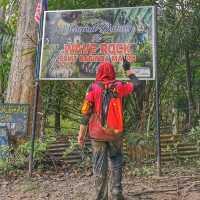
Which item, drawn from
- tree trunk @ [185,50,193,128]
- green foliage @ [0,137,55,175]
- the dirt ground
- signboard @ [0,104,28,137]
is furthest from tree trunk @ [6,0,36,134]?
tree trunk @ [185,50,193,128]

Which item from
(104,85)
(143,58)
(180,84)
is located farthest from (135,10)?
(180,84)

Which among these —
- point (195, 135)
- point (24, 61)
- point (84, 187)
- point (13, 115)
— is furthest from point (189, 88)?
point (84, 187)

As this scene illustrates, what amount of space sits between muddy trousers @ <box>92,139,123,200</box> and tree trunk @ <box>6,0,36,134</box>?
3.58 m

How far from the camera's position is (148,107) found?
406 inches

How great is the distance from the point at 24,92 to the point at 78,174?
2182 millimetres

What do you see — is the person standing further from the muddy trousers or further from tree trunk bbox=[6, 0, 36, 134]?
tree trunk bbox=[6, 0, 36, 134]

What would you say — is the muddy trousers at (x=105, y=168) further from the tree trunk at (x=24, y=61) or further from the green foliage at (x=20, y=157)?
the tree trunk at (x=24, y=61)

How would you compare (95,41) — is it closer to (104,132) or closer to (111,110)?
(111,110)

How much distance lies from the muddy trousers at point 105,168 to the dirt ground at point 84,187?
443 mm

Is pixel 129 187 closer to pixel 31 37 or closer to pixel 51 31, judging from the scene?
pixel 51 31

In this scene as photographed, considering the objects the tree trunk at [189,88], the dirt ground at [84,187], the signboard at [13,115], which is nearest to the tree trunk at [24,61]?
the signboard at [13,115]

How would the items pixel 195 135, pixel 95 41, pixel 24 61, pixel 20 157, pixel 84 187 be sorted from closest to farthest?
1. pixel 84 187
2. pixel 95 41
3. pixel 20 157
4. pixel 195 135
5. pixel 24 61

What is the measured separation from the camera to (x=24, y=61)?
9867 mm

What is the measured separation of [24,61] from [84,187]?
3302 millimetres
